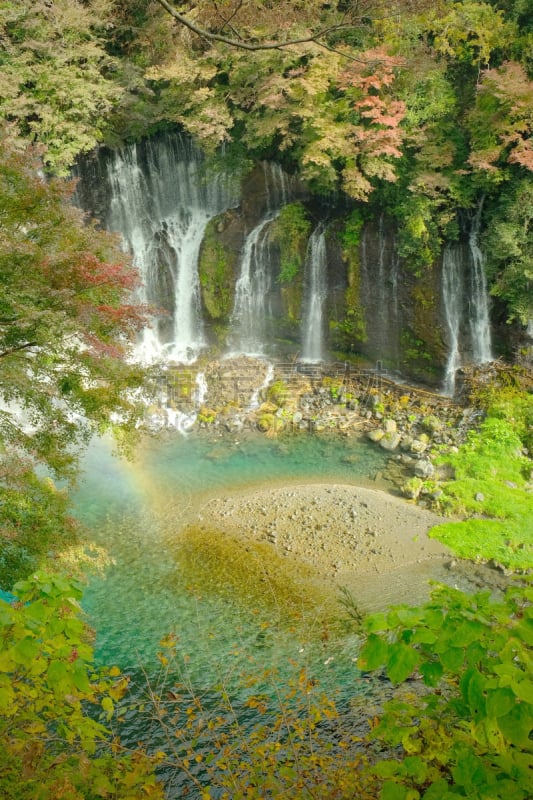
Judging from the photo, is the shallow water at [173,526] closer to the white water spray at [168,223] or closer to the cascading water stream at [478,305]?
the cascading water stream at [478,305]

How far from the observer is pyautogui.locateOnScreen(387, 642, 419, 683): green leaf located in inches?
101

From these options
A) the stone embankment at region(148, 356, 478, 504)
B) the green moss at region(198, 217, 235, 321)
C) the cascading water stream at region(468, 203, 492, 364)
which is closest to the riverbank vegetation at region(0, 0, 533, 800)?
the cascading water stream at region(468, 203, 492, 364)

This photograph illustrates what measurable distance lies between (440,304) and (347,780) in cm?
1502

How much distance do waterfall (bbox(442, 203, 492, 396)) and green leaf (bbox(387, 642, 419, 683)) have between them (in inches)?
608

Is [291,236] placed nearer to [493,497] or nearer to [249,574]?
[493,497]

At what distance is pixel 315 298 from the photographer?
19.1m

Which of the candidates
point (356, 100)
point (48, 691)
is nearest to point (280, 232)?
point (356, 100)

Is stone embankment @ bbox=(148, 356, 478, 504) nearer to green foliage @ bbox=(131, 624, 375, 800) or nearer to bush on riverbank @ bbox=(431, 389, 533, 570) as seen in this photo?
bush on riverbank @ bbox=(431, 389, 533, 570)

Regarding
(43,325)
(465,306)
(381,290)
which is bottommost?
(43,325)

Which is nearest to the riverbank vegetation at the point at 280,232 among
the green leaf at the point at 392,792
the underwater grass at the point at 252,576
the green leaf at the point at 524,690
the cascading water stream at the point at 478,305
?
the green leaf at the point at 392,792

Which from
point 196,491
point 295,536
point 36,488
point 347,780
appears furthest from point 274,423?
point 347,780

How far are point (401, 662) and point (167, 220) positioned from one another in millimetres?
19368

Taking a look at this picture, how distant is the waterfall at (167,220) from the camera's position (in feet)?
63.5

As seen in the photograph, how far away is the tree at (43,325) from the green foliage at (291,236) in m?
10.3
